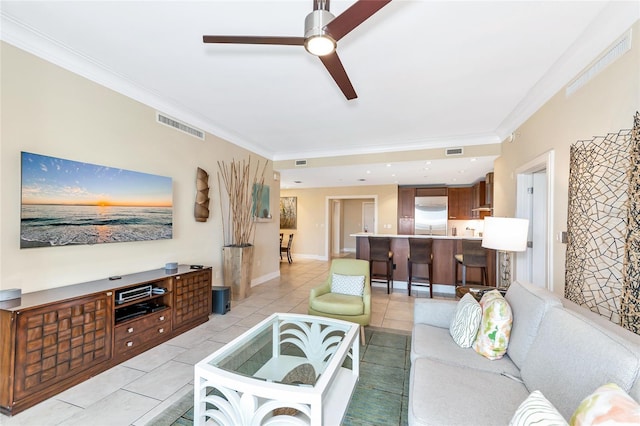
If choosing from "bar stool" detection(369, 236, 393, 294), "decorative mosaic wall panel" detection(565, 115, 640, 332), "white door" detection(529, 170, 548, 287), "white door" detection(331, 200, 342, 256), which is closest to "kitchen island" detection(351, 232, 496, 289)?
"bar stool" detection(369, 236, 393, 294)

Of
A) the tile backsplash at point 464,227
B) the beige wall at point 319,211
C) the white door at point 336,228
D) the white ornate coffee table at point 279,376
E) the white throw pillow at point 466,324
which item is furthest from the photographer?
the white door at point 336,228

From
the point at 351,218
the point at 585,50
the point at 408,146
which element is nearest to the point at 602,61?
the point at 585,50

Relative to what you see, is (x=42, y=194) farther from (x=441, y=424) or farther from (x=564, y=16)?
(x=564, y=16)

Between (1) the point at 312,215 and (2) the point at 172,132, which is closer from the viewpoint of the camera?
(2) the point at 172,132

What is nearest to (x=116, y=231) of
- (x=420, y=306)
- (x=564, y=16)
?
(x=420, y=306)

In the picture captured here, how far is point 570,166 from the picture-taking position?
7.73ft

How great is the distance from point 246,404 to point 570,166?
3121 mm

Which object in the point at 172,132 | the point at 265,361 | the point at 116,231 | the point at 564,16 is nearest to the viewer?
the point at 564,16

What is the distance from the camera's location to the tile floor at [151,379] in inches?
70.6

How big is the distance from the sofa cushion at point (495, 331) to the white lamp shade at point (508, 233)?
983 mm

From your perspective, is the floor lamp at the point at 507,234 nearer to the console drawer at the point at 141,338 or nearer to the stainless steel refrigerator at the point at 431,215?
the console drawer at the point at 141,338

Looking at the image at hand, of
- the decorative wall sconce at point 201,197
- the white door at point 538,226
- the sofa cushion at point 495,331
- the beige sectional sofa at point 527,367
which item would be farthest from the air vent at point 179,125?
the white door at point 538,226

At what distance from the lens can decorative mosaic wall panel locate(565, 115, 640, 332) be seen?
1647 millimetres

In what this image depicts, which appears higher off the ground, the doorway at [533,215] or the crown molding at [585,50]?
the crown molding at [585,50]
